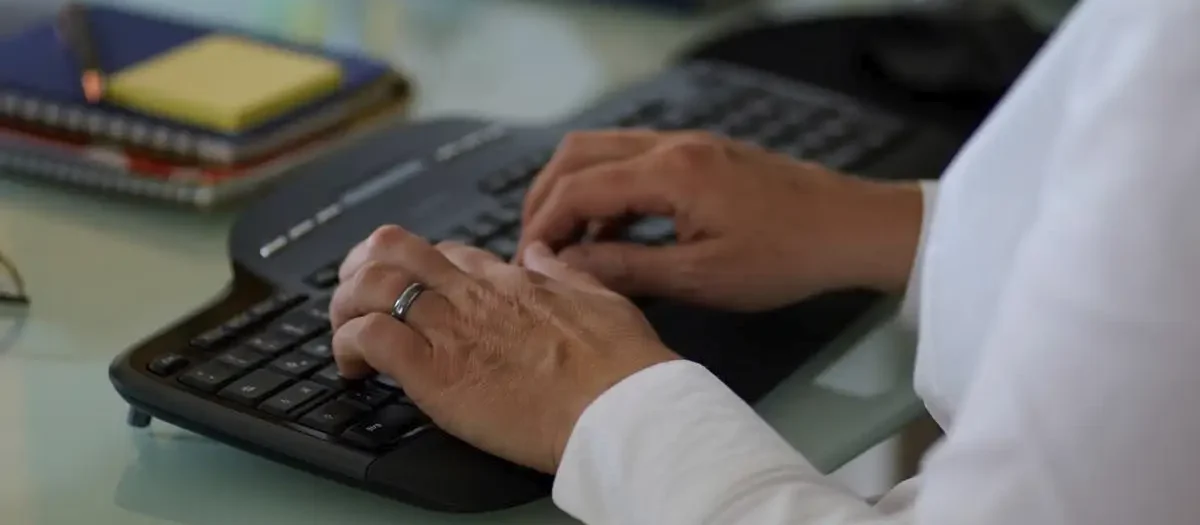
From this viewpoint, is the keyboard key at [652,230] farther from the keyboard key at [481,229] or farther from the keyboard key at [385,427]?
the keyboard key at [385,427]

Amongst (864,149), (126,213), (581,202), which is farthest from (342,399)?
(864,149)

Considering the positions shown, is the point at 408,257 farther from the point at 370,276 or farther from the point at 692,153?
the point at 692,153

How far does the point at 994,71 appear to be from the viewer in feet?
3.73

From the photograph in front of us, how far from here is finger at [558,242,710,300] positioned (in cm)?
82

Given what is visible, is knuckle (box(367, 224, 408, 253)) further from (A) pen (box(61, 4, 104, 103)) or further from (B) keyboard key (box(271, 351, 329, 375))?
(A) pen (box(61, 4, 104, 103))

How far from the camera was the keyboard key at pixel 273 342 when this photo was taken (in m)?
0.73

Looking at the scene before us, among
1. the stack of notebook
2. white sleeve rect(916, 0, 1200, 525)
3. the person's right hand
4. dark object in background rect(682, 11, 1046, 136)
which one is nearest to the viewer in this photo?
white sleeve rect(916, 0, 1200, 525)

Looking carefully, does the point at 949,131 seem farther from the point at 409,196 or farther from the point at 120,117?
the point at 120,117

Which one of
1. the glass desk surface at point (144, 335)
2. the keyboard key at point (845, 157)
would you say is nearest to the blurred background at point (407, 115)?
the glass desk surface at point (144, 335)

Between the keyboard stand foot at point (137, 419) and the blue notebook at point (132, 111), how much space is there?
0.25 metres

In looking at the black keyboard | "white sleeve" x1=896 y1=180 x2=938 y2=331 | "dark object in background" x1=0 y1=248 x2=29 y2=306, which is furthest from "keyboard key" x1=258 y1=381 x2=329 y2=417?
"white sleeve" x1=896 y1=180 x2=938 y2=331

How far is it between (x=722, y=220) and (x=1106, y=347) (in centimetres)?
34

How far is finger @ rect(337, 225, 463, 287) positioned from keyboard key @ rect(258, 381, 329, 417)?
68 mm

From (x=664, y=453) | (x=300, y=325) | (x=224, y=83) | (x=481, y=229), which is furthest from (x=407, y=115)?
(x=664, y=453)
